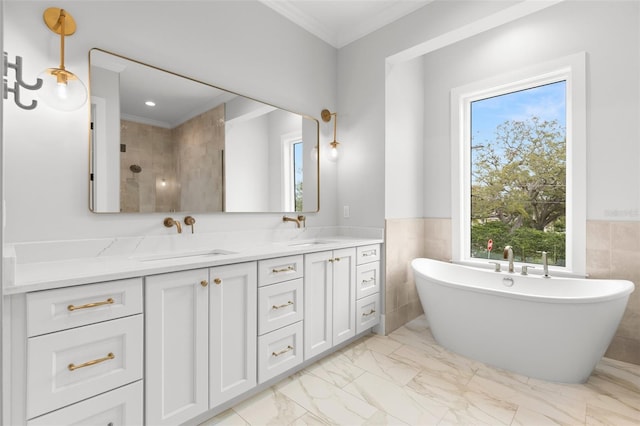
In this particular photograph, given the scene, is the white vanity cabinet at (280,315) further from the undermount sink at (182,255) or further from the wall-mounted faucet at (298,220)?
the wall-mounted faucet at (298,220)

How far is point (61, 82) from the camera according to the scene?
5.29ft

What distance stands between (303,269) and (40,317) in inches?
52.7

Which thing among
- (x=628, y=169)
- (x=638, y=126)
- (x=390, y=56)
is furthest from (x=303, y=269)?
(x=638, y=126)

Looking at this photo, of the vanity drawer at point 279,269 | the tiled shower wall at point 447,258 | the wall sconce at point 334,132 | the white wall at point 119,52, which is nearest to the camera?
the white wall at point 119,52

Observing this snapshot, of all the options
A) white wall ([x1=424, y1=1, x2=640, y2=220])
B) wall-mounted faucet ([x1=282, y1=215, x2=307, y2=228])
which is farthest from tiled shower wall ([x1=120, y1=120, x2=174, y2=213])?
white wall ([x1=424, y1=1, x2=640, y2=220])

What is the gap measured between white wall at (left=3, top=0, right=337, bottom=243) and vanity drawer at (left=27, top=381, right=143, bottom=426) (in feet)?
2.76

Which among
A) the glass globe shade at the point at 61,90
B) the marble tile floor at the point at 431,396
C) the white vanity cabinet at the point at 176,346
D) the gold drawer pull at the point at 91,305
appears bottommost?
the marble tile floor at the point at 431,396

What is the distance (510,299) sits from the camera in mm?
2156

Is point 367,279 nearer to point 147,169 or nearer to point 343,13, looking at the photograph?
point 147,169

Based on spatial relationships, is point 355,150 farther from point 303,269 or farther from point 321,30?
point 303,269

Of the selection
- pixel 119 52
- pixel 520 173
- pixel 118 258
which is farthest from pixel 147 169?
pixel 520 173

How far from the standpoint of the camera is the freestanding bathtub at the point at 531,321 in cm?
197

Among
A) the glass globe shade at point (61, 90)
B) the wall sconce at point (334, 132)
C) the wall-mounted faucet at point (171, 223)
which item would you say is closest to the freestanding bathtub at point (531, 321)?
the wall sconce at point (334, 132)

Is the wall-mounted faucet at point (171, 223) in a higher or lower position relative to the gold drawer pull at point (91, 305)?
higher
